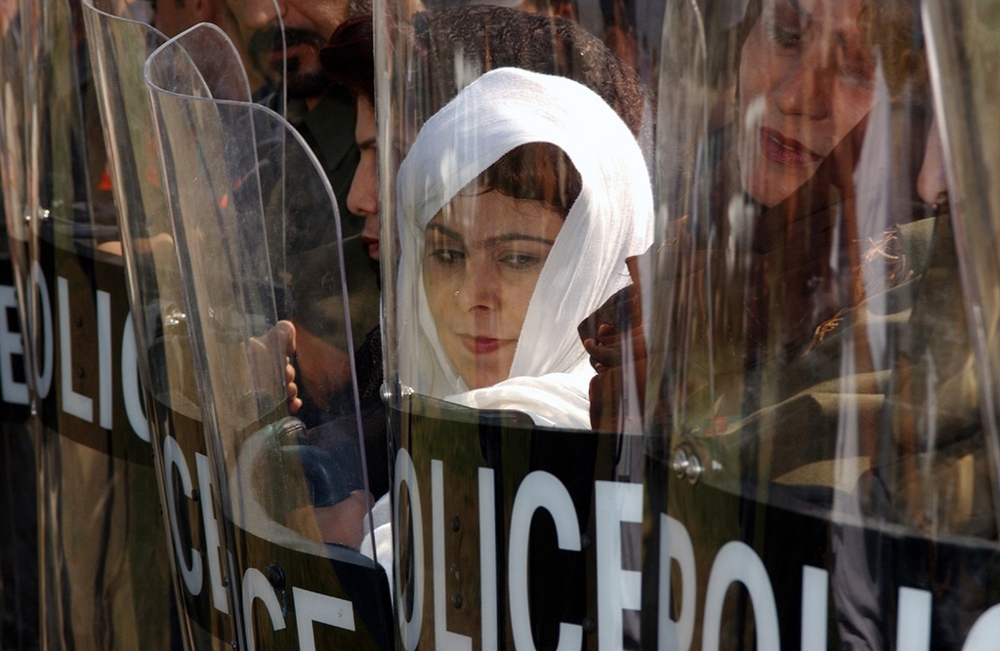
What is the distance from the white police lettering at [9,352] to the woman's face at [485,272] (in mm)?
1068

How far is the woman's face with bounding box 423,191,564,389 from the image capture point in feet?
1.90

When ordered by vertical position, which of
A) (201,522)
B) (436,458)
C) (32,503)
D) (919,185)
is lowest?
(32,503)

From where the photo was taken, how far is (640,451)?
21.9 inches

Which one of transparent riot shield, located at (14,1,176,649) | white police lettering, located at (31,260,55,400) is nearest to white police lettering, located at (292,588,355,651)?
transparent riot shield, located at (14,1,176,649)

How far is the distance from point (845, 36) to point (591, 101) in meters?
0.17

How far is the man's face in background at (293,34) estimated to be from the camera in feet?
3.26

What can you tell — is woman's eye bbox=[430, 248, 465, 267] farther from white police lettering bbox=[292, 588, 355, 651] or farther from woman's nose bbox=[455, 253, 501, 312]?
white police lettering bbox=[292, 588, 355, 651]

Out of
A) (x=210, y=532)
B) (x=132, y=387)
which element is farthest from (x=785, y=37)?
(x=132, y=387)

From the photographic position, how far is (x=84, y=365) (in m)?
1.19

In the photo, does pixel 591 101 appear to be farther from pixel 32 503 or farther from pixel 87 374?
pixel 32 503

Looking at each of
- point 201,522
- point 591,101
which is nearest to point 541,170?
point 591,101

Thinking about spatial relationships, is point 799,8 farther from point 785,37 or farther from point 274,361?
point 274,361

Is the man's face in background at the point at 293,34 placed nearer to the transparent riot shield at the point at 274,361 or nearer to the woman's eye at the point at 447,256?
the transparent riot shield at the point at 274,361

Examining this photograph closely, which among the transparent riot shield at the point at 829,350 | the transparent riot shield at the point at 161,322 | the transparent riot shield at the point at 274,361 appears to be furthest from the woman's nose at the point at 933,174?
the transparent riot shield at the point at 161,322
